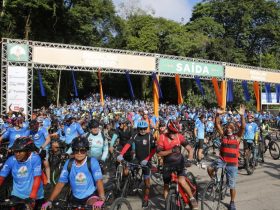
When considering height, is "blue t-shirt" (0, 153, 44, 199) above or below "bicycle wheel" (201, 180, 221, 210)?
above

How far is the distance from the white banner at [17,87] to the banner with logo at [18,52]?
374 mm

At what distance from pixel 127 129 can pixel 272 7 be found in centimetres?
5052

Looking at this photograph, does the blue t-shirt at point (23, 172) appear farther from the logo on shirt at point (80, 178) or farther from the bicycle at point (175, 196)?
the bicycle at point (175, 196)

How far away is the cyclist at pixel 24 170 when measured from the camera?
14.5 feet

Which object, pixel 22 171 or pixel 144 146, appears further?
pixel 144 146

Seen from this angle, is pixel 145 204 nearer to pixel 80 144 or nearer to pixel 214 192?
pixel 214 192

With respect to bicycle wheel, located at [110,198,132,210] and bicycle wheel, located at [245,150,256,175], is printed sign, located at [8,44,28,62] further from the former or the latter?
bicycle wheel, located at [110,198,132,210]

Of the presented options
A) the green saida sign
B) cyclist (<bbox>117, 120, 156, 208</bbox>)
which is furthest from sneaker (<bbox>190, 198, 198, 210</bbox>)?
the green saida sign

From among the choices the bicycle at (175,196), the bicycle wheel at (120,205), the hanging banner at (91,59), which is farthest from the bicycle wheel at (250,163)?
the hanging banner at (91,59)

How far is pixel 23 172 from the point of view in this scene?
4.57m

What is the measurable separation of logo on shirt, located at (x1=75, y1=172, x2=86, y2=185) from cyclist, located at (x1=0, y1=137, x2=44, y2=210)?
556mm

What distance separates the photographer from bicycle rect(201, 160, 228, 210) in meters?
6.77

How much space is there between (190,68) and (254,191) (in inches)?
511

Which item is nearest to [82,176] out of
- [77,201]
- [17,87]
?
[77,201]
